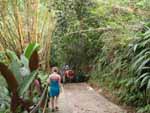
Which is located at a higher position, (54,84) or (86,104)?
(54,84)

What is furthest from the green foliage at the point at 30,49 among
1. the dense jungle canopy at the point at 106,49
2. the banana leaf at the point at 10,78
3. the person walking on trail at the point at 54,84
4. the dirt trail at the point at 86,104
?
the dirt trail at the point at 86,104

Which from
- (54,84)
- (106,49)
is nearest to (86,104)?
(54,84)

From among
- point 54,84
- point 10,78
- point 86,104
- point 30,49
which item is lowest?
point 86,104

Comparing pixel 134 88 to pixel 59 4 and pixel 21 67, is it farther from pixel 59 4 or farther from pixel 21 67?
pixel 59 4

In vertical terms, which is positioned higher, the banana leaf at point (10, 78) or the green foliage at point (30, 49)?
the green foliage at point (30, 49)

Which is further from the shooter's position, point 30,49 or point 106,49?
point 106,49

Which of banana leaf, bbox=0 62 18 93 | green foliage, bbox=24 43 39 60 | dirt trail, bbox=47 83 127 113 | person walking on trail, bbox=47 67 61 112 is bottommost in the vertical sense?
dirt trail, bbox=47 83 127 113

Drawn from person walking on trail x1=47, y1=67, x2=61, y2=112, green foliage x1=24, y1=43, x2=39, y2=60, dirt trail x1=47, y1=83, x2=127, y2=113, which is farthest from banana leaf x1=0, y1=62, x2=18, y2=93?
dirt trail x1=47, y1=83, x2=127, y2=113

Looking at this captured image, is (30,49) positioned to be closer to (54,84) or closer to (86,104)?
(54,84)

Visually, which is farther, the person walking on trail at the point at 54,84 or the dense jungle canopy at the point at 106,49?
the person walking on trail at the point at 54,84

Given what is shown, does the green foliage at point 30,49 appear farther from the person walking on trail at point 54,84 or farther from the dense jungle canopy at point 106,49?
the person walking on trail at point 54,84

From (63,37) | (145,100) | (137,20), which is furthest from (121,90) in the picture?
(63,37)

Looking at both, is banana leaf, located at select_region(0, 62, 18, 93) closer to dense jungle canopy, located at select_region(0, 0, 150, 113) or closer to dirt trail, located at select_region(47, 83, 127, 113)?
dense jungle canopy, located at select_region(0, 0, 150, 113)

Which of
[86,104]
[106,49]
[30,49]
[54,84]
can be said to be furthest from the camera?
[106,49]
